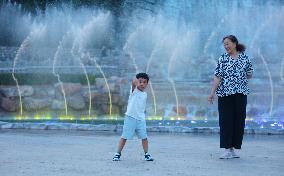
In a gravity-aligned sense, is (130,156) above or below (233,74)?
below

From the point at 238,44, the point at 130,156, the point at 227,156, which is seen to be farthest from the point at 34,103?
the point at 227,156

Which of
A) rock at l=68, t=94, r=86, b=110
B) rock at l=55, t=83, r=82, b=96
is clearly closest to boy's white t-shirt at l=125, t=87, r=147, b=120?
rock at l=68, t=94, r=86, b=110

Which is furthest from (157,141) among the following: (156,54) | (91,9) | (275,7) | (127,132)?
(275,7)

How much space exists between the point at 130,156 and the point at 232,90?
1.53 m

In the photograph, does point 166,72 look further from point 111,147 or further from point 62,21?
point 111,147

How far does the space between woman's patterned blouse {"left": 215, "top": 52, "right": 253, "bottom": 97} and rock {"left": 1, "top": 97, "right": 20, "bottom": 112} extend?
11.8 metres

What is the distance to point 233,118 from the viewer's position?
7961 mm

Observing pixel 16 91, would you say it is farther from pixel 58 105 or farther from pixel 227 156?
pixel 227 156

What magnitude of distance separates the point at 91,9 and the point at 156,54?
5941 millimetres

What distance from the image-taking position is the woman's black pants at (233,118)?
25.9ft

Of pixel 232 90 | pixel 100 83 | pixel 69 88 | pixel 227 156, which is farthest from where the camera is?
pixel 100 83

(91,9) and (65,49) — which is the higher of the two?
(91,9)

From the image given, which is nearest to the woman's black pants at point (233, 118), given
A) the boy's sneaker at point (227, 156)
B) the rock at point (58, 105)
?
the boy's sneaker at point (227, 156)

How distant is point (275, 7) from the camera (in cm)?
3681
